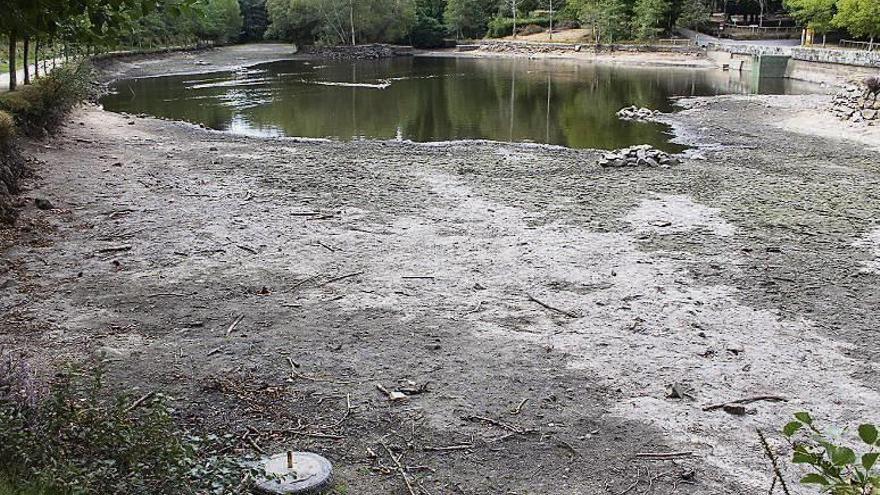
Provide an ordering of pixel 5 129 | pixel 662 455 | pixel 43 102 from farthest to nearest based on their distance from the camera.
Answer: pixel 43 102 → pixel 5 129 → pixel 662 455

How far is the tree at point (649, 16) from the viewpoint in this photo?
7388cm

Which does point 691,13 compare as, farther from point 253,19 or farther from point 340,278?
point 340,278

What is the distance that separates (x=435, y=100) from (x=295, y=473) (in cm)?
3490

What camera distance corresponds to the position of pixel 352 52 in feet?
274

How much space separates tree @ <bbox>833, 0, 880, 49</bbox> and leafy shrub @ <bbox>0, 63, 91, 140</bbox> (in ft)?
155

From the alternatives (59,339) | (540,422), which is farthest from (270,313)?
(540,422)

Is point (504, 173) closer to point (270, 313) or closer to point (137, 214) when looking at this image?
point (137, 214)

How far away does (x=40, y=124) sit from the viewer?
63.5 feet

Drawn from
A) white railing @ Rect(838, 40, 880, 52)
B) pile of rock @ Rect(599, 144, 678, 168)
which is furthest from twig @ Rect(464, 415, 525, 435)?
white railing @ Rect(838, 40, 880, 52)

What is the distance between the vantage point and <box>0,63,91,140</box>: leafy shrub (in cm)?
1783

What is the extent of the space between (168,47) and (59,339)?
7767cm

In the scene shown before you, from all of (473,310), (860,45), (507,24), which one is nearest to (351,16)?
(507,24)

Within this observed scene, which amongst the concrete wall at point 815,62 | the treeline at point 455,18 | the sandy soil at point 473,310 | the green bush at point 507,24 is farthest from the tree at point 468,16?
the sandy soil at point 473,310

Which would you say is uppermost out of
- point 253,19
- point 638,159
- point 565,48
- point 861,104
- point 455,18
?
point 253,19
